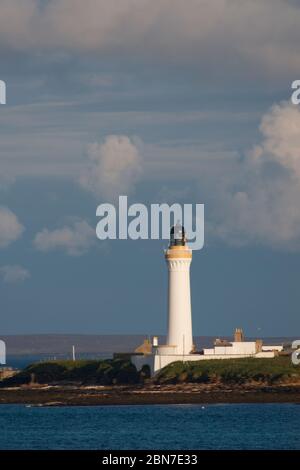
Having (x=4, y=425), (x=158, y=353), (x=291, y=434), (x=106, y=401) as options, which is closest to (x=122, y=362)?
(x=158, y=353)

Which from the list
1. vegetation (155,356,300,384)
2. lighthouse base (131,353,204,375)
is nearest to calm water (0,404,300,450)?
vegetation (155,356,300,384)

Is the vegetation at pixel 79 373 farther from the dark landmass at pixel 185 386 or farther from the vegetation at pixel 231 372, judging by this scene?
the vegetation at pixel 231 372

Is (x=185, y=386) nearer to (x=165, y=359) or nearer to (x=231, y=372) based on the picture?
(x=231, y=372)

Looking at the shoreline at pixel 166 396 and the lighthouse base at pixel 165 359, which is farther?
the lighthouse base at pixel 165 359

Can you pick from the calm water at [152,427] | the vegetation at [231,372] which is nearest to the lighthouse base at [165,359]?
the vegetation at [231,372]

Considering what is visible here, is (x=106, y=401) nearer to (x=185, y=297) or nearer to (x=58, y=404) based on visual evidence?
(x=58, y=404)

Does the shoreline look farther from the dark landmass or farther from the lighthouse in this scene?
the lighthouse

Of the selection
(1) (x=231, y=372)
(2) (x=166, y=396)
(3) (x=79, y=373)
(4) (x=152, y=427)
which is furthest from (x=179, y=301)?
(4) (x=152, y=427)
